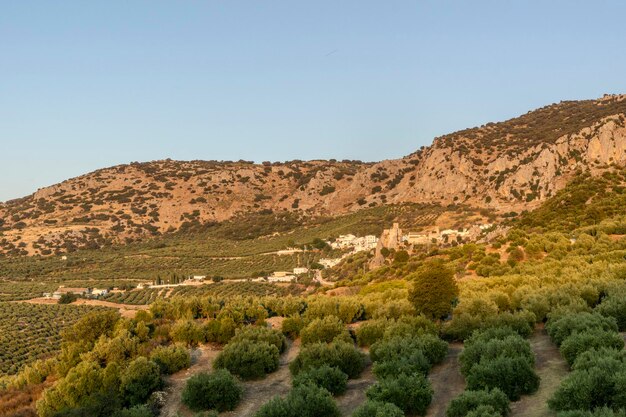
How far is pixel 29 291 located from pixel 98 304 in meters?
12.7

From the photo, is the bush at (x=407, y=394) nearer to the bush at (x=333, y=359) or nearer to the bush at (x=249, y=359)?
the bush at (x=333, y=359)

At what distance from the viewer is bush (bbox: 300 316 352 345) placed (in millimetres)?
21672

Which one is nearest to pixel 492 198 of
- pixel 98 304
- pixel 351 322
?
pixel 98 304

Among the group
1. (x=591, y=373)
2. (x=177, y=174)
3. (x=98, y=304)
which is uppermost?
(x=177, y=174)

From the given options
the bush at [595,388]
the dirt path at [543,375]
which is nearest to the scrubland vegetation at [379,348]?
the bush at [595,388]

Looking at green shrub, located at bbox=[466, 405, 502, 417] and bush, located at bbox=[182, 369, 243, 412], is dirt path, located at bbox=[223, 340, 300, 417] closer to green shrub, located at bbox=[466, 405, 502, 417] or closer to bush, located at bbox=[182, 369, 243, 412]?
bush, located at bbox=[182, 369, 243, 412]

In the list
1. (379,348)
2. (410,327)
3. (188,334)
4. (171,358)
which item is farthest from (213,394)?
(188,334)

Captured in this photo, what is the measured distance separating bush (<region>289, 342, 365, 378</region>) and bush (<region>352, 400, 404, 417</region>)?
4.90 m

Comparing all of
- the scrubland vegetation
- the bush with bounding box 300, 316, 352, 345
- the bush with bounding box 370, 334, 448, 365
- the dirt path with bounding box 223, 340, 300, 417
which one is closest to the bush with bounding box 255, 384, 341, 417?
the scrubland vegetation

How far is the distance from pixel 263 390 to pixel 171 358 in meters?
4.53

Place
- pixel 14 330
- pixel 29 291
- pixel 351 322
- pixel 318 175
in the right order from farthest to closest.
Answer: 1. pixel 318 175
2. pixel 29 291
3. pixel 14 330
4. pixel 351 322

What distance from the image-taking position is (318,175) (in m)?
131

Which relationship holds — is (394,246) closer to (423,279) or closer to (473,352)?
(423,279)

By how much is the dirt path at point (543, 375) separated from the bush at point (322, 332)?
6818 millimetres
